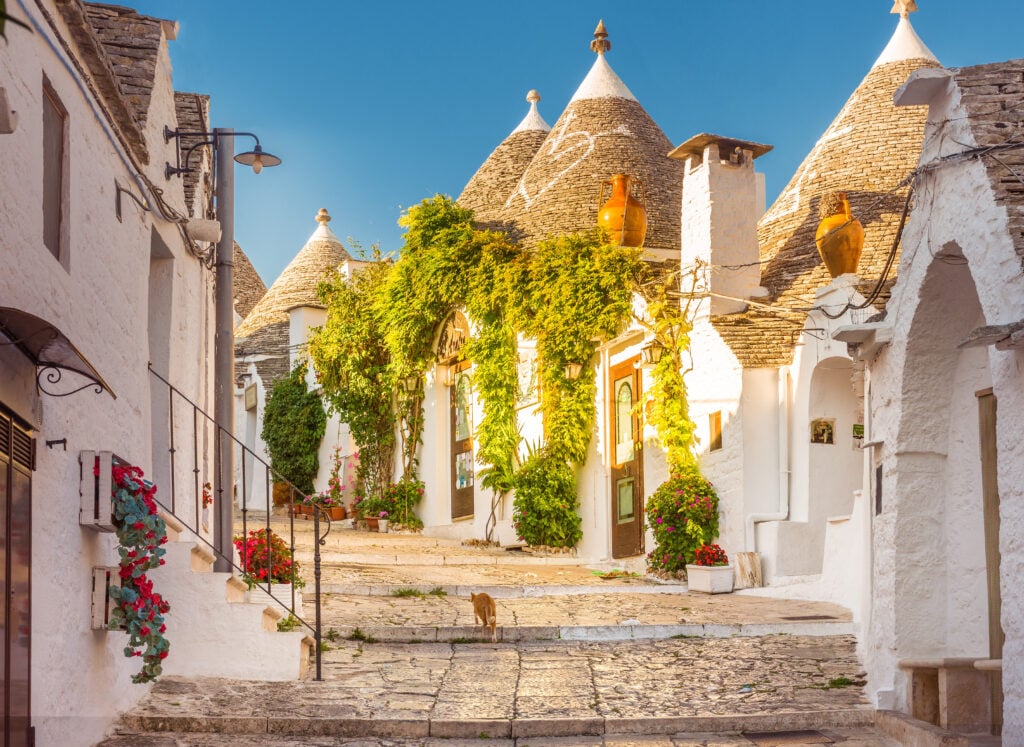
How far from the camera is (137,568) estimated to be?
23.0 ft

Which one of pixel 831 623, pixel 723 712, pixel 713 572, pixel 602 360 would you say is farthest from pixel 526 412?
pixel 723 712

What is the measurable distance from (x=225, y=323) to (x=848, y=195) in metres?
8.67

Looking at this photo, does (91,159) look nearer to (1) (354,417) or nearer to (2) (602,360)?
(2) (602,360)

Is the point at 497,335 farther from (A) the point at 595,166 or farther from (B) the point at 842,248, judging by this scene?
(B) the point at 842,248

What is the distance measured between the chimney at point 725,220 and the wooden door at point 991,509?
6.76m

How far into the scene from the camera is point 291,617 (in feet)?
30.8

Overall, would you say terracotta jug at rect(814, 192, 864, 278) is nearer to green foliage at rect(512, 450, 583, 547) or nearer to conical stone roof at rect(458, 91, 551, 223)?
green foliage at rect(512, 450, 583, 547)

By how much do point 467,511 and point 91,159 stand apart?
12.5 m

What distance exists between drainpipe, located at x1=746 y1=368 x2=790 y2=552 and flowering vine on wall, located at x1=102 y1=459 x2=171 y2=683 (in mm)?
7811

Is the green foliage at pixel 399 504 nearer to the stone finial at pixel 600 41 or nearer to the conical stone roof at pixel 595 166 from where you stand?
the conical stone roof at pixel 595 166

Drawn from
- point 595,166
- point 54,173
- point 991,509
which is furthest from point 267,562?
point 595,166

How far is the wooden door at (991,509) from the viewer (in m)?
7.44

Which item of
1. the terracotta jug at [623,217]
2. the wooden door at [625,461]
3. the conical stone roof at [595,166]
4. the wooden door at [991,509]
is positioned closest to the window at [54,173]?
the wooden door at [991,509]

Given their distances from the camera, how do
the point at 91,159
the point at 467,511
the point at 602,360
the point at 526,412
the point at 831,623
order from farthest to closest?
the point at 467,511, the point at 526,412, the point at 602,360, the point at 831,623, the point at 91,159
